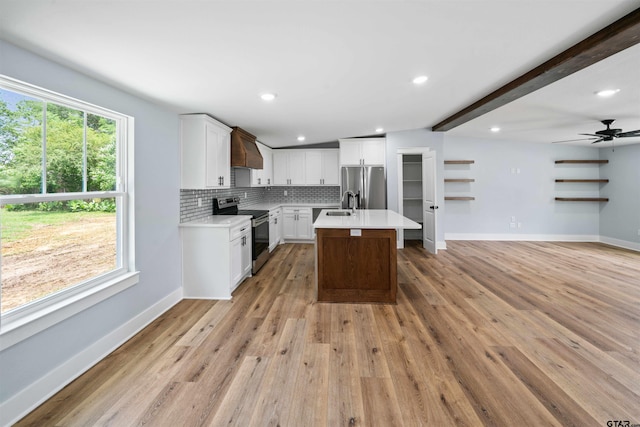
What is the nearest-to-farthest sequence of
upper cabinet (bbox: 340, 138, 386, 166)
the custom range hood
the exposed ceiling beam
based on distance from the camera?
the exposed ceiling beam < the custom range hood < upper cabinet (bbox: 340, 138, 386, 166)

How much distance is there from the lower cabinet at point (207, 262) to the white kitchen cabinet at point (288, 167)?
346 cm

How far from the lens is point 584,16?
1854mm

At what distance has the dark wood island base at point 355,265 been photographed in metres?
3.30

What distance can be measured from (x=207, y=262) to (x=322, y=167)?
393cm

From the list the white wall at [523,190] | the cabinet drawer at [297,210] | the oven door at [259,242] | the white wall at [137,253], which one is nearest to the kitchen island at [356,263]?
the oven door at [259,242]

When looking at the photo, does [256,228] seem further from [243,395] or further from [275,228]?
[243,395]

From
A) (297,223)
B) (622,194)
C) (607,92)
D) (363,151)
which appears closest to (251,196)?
(297,223)

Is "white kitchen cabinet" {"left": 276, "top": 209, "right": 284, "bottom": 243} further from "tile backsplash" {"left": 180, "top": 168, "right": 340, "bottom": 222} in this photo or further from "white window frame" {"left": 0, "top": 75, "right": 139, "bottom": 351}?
"white window frame" {"left": 0, "top": 75, "right": 139, "bottom": 351}

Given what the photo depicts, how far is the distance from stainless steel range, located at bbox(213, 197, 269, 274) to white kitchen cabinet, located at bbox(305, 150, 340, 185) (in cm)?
210

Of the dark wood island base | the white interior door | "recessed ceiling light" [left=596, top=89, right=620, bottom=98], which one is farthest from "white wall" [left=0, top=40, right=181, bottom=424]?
"recessed ceiling light" [left=596, top=89, right=620, bottom=98]

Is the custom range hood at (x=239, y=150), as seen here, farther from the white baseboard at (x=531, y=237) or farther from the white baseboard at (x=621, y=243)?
the white baseboard at (x=621, y=243)

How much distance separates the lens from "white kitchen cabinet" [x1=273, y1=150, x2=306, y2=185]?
6750 mm

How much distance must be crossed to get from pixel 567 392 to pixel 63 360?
3.30 meters

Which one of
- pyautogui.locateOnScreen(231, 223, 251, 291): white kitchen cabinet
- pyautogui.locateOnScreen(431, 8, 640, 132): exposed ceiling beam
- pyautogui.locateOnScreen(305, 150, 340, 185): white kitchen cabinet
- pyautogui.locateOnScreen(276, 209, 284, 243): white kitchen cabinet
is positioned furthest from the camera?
pyautogui.locateOnScreen(305, 150, 340, 185): white kitchen cabinet
